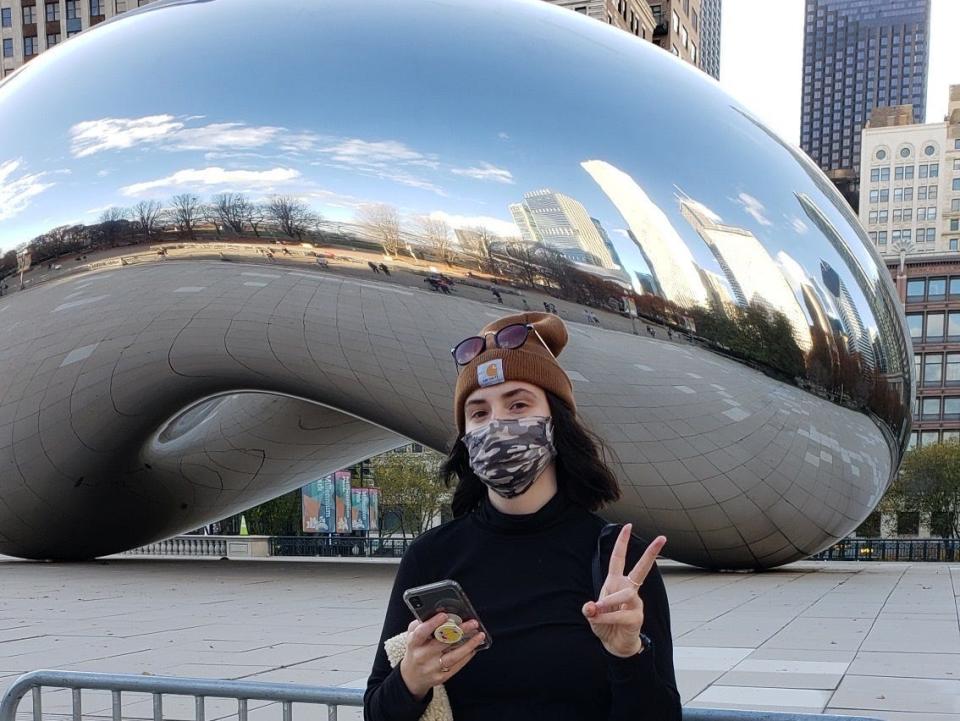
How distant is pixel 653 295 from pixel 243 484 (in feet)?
21.5

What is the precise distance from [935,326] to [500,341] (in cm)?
8738

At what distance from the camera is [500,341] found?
232cm

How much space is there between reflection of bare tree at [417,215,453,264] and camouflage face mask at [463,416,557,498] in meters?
6.49

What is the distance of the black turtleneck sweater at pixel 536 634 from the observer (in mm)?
2029

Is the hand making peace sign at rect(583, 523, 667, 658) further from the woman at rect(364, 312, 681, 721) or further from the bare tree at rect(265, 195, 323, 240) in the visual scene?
the bare tree at rect(265, 195, 323, 240)

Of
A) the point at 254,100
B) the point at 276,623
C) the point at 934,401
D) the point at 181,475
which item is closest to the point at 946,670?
the point at 276,623

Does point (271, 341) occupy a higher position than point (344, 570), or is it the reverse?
point (271, 341)

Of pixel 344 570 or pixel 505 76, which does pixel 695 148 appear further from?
pixel 344 570

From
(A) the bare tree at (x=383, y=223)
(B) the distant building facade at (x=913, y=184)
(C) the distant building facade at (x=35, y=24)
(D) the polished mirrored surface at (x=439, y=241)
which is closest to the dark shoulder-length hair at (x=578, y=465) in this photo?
(D) the polished mirrored surface at (x=439, y=241)

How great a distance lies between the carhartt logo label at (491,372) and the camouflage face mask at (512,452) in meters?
0.09

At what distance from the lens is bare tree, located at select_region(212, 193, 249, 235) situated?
906 centimetres

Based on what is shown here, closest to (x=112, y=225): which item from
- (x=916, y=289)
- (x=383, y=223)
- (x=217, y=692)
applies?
(x=383, y=223)

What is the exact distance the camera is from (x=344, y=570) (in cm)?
1388

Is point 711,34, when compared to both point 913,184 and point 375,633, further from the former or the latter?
point 375,633
